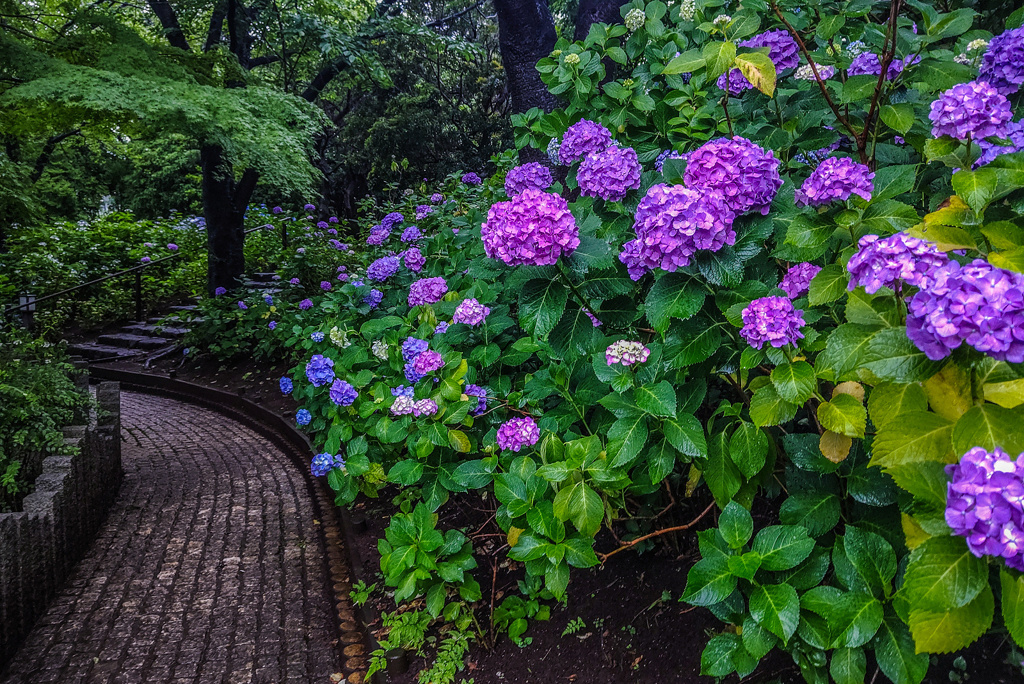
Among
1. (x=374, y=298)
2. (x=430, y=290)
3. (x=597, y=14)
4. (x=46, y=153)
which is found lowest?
(x=374, y=298)

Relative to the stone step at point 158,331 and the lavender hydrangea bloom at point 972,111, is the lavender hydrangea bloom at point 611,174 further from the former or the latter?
the stone step at point 158,331

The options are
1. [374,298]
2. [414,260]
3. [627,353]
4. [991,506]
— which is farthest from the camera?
[374,298]

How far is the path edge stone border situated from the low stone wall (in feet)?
5.33

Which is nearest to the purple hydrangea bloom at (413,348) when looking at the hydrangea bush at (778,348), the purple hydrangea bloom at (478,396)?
the hydrangea bush at (778,348)

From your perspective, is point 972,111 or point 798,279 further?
point 798,279

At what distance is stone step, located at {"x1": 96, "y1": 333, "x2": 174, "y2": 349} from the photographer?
1062cm

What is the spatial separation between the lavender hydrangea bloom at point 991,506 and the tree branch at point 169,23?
35.0 ft

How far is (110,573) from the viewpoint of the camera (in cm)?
426

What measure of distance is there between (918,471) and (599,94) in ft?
7.63

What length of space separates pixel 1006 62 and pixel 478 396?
211 cm

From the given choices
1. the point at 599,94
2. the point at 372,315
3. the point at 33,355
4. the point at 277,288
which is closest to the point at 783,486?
the point at 599,94

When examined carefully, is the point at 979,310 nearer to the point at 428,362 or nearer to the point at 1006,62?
the point at 1006,62

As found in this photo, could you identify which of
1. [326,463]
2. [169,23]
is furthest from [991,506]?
[169,23]

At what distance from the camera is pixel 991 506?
35.3 inches
